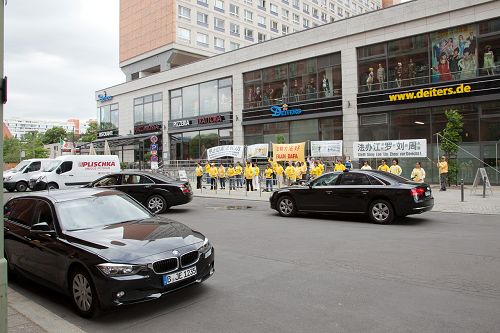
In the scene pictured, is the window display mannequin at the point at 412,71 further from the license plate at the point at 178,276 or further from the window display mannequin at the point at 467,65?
the license plate at the point at 178,276

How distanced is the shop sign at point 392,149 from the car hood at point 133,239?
16553 millimetres

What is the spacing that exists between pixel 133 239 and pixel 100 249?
0.44 m

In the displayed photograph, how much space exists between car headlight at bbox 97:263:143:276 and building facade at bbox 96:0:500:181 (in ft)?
71.6

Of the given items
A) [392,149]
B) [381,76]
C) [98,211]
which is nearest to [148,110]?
[381,76]

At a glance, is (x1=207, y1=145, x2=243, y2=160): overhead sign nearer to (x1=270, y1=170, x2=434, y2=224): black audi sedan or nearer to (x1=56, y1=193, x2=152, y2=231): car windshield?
(x1=270, y1=170, x2=434, y2=224): black audi sedan

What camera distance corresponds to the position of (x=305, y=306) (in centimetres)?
501

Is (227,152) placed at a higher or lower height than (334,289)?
higher

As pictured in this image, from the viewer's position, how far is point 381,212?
1134 centimetres

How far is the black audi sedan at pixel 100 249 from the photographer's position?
15.5ft

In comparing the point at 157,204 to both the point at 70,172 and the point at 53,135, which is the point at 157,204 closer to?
the point at 70,172

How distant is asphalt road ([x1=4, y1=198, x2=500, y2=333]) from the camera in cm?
457

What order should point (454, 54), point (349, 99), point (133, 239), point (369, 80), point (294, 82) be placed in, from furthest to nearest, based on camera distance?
point (294, 82) < point (349, 99) < point (369, 80) < point (454, 54) < point (133, 239)

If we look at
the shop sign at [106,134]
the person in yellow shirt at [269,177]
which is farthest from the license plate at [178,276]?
the shop sign at [106,134]

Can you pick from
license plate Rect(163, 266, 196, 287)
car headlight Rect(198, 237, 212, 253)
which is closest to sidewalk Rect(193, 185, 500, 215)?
car headlight Rect(198, 237, 212, 253)
